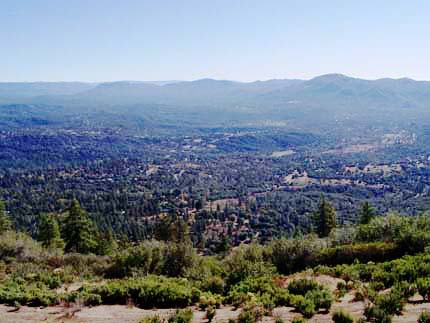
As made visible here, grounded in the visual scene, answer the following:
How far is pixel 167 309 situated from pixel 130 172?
503 feet

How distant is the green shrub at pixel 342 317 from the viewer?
1019 cm

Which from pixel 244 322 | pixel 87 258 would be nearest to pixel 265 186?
pixel 87 258

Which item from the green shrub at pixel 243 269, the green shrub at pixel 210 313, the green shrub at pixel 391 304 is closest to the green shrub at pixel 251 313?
the green shrub at pixel 210 313

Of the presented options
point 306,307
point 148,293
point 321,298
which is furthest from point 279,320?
point 148,293

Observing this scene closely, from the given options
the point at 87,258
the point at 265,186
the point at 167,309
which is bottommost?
the point at 265,186

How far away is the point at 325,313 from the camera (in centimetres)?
1115

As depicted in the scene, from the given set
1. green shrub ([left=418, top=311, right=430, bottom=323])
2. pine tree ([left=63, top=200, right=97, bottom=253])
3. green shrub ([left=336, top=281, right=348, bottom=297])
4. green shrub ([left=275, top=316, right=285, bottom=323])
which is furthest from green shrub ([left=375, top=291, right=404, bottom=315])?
pine tree ([left=63, top=200, right=97, bottom=253])

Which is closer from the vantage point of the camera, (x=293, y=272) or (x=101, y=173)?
(x=293, y=272)

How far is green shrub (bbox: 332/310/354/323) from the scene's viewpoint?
10.2 m

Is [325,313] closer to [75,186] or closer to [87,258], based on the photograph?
[87,258]

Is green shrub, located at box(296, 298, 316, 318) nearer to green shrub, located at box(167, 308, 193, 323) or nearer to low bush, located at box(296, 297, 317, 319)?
low bush, located at box(296, 297, 317, 319)

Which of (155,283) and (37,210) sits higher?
(155,283)

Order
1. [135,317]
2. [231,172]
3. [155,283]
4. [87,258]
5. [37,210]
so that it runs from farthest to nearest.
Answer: [231,172] < [37,210] < [87,258] < [155,283] < [135,317]

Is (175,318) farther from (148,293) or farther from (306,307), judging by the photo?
(306,307)
